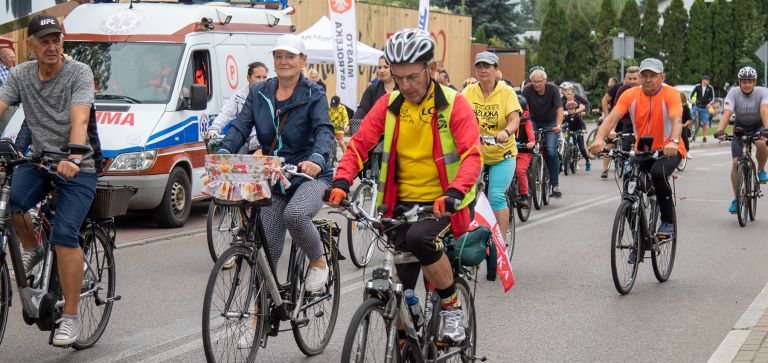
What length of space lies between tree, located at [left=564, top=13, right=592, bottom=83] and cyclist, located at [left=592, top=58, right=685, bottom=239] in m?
43.5

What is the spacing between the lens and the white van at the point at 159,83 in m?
13.1

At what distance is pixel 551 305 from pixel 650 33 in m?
47.8

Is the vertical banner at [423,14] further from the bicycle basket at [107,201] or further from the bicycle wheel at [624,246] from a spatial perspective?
the bicycle basket at [107,201]

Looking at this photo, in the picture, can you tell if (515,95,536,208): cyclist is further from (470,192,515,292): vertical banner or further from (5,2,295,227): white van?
(470,192,515,292): vertical banner

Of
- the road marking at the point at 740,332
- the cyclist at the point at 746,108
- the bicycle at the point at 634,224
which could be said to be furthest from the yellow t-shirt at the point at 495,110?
the cyclist at the point at 746,108

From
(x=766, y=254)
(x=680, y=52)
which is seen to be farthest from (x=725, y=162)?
(x=680, y=52)

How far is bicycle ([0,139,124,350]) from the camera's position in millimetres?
6551

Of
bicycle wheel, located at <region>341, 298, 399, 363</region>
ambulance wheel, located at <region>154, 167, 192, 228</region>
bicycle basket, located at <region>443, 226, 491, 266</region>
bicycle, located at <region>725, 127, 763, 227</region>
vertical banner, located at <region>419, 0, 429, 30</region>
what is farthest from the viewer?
vertical banner, located at <region>419, 0, 429, 30</region>

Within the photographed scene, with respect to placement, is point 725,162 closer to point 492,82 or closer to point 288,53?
point 492,82

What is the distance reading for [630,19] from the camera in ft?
180

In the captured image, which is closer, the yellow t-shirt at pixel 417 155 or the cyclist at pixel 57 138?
the yellow t-shirt at pixel 417 155

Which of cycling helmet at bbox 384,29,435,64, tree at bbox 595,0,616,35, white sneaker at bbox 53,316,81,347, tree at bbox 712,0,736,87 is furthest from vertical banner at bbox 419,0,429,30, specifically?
tree at bbox 712,0,736,87

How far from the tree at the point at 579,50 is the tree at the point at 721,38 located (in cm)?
638

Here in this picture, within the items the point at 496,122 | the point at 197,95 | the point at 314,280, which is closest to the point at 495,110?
the point at 496,122
